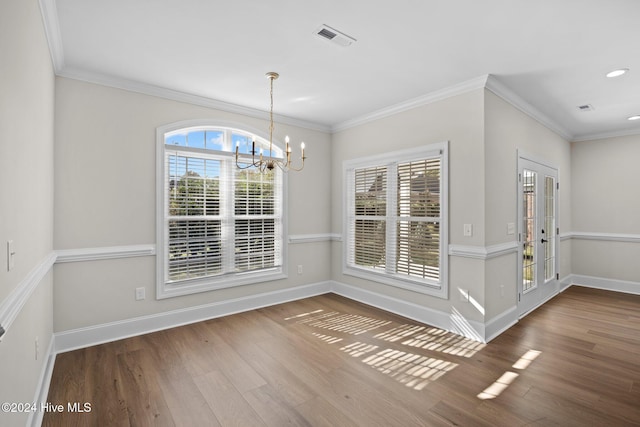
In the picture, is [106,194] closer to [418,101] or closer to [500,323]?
[418,101]

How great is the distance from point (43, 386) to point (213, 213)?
223 cm

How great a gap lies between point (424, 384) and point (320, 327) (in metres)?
1.45

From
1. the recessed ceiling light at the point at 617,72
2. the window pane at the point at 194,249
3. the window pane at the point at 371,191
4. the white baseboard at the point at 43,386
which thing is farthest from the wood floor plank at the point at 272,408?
the recessed ceiling light at the point at 617,72

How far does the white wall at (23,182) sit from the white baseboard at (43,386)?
0.09 m

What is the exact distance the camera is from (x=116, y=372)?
2645mm

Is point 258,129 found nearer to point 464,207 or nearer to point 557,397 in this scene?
point 464,207

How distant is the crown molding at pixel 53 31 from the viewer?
2.09 meters

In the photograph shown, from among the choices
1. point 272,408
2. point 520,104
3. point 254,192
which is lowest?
point 272,408

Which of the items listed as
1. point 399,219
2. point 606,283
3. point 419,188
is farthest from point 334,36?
point 606,283

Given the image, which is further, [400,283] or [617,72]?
[400,283]

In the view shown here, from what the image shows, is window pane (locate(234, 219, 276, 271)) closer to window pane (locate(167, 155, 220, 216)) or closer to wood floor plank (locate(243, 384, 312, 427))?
window pane (locate(167, 155, 220, 216))

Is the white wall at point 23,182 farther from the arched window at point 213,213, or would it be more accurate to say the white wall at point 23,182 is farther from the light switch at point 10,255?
the arched window at point 213,213

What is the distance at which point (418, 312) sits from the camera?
152 inches

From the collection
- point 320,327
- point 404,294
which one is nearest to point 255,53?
point 320,327
